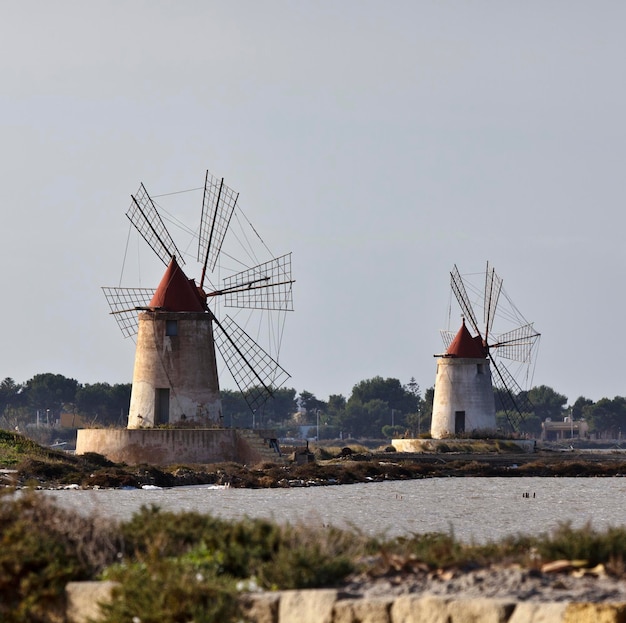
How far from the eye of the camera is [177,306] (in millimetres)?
36906

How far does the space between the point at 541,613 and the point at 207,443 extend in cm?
2863

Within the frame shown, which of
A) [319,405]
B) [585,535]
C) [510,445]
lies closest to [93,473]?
[585,535]

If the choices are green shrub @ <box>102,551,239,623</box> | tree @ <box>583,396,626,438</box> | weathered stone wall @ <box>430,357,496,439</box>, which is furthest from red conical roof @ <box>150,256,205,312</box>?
tree @ <box>583,396,626,438</box>

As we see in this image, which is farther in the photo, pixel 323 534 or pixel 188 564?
pixel 323 534

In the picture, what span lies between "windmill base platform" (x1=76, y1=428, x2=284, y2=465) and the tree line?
225ft

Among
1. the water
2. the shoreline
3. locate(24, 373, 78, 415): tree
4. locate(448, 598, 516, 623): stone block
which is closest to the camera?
locate(448, 598, 516, 623): stone block

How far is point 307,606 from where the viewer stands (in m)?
7.12

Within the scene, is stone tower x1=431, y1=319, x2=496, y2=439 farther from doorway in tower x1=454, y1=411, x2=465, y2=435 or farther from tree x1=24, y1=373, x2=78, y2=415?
tree x1=24, y1=373, x2=78, y2=415

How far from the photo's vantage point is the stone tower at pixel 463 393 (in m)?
52.2

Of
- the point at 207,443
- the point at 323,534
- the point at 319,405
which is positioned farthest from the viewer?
the point at 319,405

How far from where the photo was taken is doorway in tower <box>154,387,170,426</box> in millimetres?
36406

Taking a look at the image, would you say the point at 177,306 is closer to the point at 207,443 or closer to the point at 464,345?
the point at 207,443

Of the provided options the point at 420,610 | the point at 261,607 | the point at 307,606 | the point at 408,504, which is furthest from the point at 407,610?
the point at 408,504

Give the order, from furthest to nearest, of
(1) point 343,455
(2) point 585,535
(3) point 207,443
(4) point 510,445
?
(4) point 510,445 → (1) point 343,455 → (3) point 207,443 → (2) point 585,535
